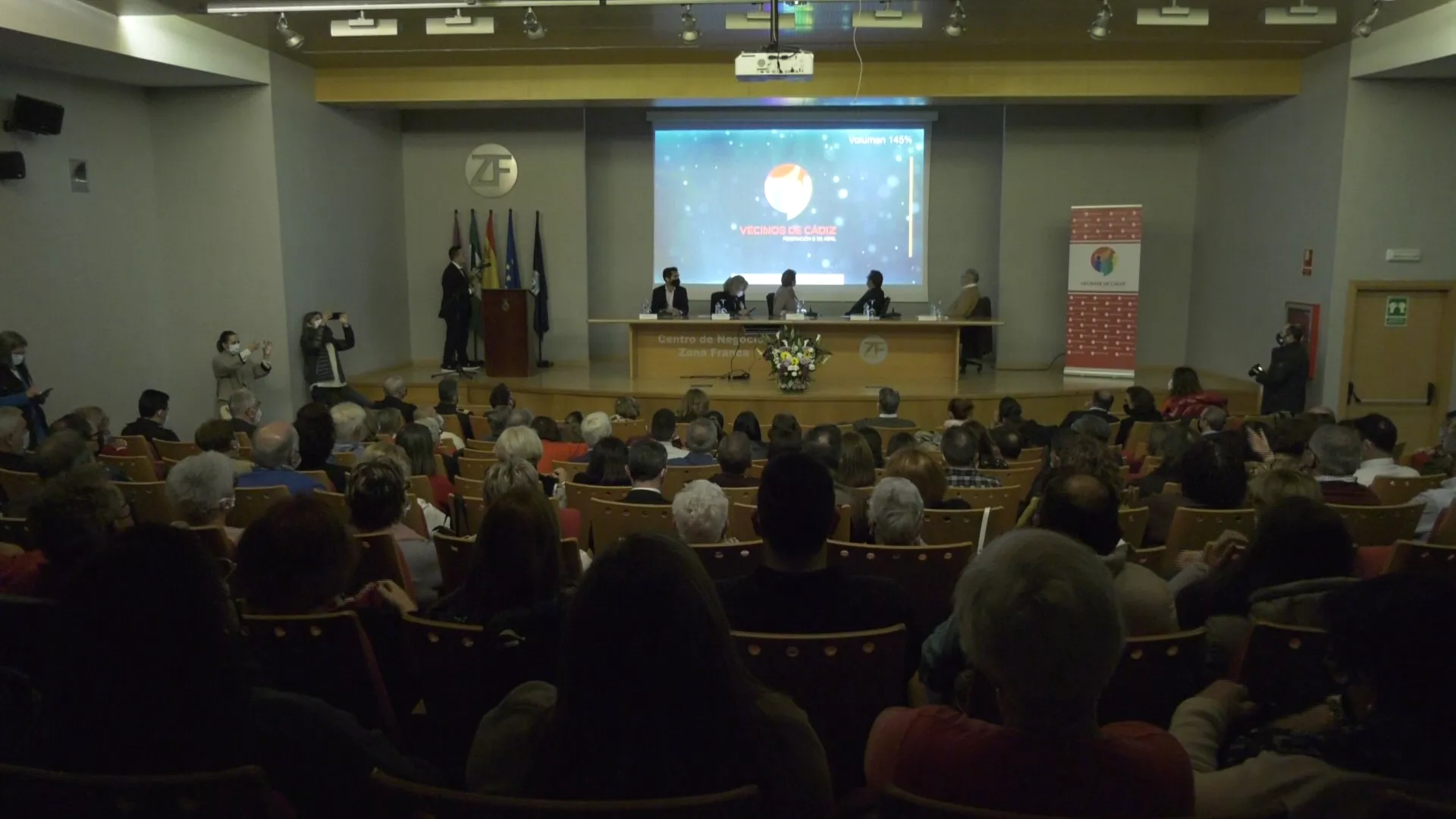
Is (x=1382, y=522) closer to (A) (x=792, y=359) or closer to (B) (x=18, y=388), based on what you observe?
(A) (x=792, y=359)

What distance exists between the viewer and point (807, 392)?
10.1 metres

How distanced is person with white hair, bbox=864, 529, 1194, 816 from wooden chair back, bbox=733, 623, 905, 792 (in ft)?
1.98

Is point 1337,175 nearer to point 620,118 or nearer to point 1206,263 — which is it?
point 1206,263

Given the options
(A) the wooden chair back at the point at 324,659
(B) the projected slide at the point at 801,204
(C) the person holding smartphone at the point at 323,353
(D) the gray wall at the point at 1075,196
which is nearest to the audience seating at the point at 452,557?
(A) the wooden chair back at the point at 324,659

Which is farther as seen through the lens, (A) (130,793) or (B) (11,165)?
(B) (11,165)

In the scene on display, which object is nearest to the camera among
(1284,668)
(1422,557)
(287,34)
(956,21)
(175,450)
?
(1284,668)

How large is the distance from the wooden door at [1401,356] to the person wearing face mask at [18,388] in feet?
35.0

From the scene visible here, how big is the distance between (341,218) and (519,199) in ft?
7.06

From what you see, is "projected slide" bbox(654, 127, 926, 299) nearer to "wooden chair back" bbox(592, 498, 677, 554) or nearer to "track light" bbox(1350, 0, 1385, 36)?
"track light" bbox(1350, 0, 1385, 36)

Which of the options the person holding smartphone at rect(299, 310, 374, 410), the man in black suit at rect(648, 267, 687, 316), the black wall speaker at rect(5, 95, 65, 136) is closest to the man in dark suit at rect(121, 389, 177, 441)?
the black wall speaker at rect(5, 95, 65, 136)

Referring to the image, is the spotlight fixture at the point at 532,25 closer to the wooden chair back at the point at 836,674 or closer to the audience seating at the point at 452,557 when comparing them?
the audience seating at the point at 452,557

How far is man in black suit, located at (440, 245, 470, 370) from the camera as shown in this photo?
11750mm

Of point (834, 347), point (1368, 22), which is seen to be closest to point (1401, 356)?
point (1368, 22)

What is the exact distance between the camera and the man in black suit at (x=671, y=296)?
11.5 meters
